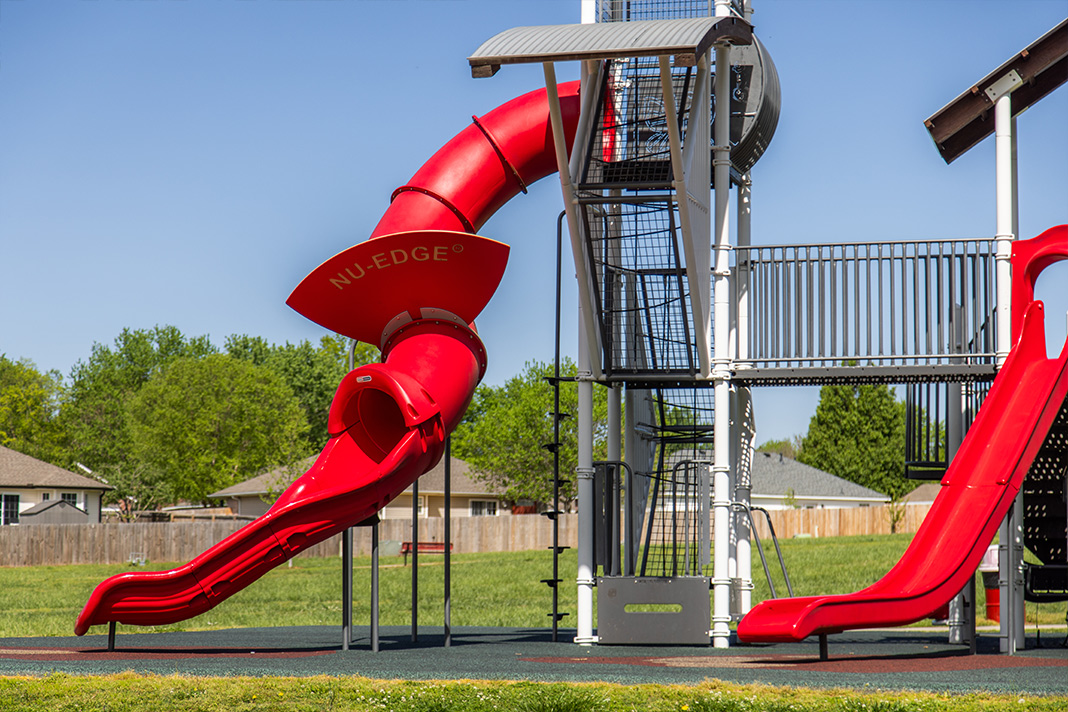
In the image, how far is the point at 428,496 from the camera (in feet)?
195

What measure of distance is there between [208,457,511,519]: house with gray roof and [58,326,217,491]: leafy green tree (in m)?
9.38

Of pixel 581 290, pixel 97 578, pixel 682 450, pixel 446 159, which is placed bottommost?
pixel 97 578

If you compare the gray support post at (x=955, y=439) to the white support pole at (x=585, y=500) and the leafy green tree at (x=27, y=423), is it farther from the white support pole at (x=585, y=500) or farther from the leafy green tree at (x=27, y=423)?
the leafy green tree at (x=27, y=423)

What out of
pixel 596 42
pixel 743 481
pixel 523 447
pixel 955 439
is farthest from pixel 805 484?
pixel 596 42

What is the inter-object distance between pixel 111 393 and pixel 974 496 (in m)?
78.6

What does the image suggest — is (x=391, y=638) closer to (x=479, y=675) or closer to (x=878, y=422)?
(x=479, y=675)

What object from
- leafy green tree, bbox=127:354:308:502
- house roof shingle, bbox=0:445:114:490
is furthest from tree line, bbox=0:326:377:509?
house roof shingle, bbox=0:445:114:490

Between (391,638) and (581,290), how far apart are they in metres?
4.71

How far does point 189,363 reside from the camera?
6738cm

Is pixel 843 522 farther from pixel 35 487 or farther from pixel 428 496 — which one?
pixel 35 487

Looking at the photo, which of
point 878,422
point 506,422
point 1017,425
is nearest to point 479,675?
point 1017,425

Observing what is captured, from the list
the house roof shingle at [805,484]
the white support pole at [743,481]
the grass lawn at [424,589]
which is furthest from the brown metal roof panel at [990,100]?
the house roof shingle at [805,484]

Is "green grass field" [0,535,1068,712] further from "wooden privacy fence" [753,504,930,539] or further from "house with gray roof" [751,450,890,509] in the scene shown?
"house with gray roof" [751,450,890,509]

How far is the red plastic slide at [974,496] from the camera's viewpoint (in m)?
9.81
